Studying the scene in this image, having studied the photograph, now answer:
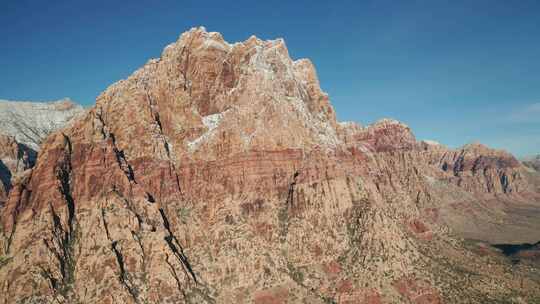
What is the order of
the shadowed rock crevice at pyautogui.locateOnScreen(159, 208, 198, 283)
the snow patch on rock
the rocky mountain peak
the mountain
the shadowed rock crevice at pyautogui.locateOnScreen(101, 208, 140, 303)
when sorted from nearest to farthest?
the shadowed rock crevice at pyautogui.locateOnScreen(101, 208, 140, 303) < the mountain < the shadowed rock crevice at pyautogui.locateOnScreen(159, 208, 198, 283) < the rocky mountain peak < the snow patch on rock

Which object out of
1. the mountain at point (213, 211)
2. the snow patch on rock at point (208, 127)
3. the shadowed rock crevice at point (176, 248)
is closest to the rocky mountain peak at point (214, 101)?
the snow patch on rock at point (208, 127)

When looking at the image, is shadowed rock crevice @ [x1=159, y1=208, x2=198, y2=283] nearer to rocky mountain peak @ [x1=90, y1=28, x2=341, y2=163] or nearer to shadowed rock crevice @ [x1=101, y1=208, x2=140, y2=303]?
shadowed rock crevice @ [x1=101, y1=208, x2=140, y2=303]

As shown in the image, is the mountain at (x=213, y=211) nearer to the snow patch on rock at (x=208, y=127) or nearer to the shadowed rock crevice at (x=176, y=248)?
the shadowed rock crevice at (x=176, y=248)

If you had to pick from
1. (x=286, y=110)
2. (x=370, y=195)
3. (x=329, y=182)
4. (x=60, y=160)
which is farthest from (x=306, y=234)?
(x=60, y=160)

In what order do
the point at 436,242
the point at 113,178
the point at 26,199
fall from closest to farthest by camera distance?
Answer: the point at 26,199 → the point at 113,178 → the point at 436,242

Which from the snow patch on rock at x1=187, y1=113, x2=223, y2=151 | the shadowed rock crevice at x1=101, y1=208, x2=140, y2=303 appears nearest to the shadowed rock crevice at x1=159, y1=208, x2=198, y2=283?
the shadowed rock crevice at x1=101, y1=208, x2=140, y2=303

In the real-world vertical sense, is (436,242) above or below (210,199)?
below

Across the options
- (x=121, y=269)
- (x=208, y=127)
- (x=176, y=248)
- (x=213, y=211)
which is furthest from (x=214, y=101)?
(x=121, y=269)

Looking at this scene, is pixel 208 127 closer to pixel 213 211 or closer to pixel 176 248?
pixel 213 211

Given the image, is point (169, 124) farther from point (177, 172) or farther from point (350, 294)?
point (350, 294)
